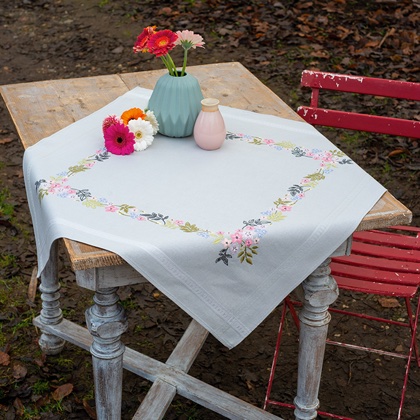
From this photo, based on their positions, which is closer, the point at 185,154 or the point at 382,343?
the point at 185,154

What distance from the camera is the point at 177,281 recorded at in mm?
2193

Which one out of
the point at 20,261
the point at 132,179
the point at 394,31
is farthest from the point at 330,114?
the point at 394,31


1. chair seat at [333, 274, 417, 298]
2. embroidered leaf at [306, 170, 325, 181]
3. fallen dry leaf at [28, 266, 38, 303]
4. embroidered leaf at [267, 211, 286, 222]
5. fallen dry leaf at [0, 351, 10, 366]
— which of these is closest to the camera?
embroidered leaf at [267, 211, 286, 222]

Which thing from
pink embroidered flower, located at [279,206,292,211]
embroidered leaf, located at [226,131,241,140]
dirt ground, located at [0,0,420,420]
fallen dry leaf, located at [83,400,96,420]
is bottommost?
dirt ground, located at [0,0,420,420]

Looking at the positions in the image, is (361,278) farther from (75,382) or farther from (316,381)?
(75,382)

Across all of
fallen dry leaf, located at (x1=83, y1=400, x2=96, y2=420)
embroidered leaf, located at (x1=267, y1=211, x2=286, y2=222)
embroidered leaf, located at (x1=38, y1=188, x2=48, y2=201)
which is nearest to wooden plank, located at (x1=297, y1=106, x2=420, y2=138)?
embroidered leaf, located at (x1=267, y1=211, x2=286, y2=222)

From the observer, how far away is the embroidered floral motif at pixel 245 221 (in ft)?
7.14

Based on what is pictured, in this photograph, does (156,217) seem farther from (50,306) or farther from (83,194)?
(50,306)

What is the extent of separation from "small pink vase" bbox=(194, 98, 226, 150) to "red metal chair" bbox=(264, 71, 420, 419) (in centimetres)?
75

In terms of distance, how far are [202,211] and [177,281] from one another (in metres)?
0.23

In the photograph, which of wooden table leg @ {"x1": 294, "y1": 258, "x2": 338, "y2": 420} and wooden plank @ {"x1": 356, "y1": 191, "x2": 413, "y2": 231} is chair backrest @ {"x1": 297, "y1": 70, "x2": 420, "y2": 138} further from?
wooden table leg @ {"x1": 294, "y1": 258, "x2": 338, "y2": 420}

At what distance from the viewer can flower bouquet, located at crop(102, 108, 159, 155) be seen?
2.60 m

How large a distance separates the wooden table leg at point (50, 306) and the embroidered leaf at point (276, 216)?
1301mm

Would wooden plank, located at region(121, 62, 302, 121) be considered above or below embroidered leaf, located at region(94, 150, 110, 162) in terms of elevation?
below
